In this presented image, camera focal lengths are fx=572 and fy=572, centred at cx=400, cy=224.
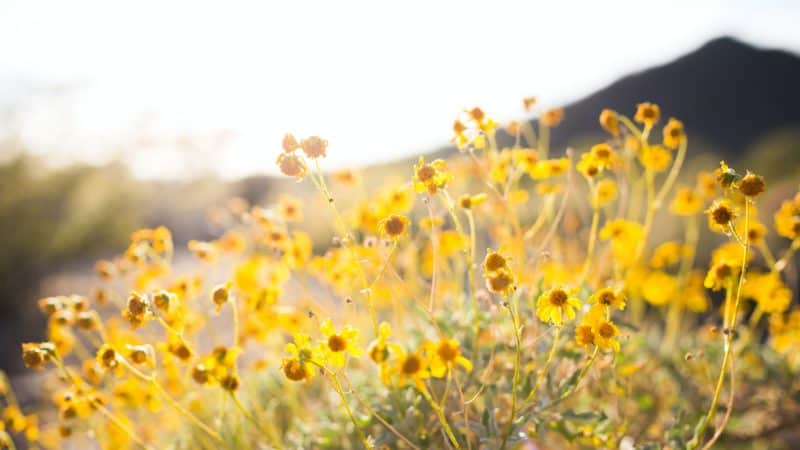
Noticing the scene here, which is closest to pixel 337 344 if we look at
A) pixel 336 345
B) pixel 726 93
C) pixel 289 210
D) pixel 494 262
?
pixel 336 345

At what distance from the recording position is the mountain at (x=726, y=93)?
584 centimetres

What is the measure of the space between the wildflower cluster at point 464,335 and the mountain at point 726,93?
349cm

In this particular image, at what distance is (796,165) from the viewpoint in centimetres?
559

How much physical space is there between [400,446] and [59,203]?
11.2 m

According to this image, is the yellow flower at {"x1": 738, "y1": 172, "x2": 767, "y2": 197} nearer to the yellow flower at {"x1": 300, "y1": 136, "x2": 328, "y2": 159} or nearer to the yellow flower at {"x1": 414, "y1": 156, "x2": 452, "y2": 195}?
the yellow flower at {"x1": 414, "y1": 156, "x2": 452, "y2": 195}

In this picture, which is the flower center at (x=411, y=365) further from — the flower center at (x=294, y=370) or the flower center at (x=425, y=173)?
the flower center at (x=425, y=173)

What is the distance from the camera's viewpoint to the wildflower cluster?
1316 mm

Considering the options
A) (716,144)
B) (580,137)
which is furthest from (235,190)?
(716,144)

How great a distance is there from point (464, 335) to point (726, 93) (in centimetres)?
620

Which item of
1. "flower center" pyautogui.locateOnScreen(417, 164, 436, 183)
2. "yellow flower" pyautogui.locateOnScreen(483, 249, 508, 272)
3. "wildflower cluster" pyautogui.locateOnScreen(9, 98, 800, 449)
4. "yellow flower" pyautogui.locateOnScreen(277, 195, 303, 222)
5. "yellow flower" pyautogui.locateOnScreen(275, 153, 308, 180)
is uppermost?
"yellow flower" pyautogui.locateOnScreen(275, 153, 308, 180)

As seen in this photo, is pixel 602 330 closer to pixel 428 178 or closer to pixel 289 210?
pixel 428 178

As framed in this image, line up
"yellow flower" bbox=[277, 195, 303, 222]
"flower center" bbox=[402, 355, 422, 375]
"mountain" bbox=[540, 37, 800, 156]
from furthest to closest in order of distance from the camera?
"mountain" bbox=[540, 37, 800, 156] → "yellow flower" bbox=[277, 195, 303, 222] → "flower center" bbox=[402, 355, 422, 375]

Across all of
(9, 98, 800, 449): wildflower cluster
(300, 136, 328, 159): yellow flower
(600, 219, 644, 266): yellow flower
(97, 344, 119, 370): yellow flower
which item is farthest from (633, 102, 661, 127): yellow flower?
(97, 344, 119, 370): yellow flower

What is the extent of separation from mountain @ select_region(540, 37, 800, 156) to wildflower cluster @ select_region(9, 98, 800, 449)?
3.49 metres
